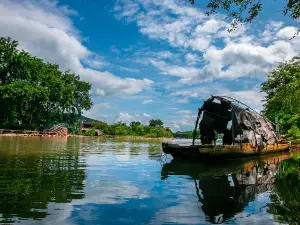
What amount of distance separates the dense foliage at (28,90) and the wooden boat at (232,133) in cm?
3929

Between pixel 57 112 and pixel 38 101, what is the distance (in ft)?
25.0

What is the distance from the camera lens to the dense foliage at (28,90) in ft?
161

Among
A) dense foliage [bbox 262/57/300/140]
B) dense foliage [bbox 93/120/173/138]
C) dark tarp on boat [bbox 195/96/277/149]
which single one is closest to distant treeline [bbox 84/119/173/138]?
dense foliage [bbox 93/120/173/138]

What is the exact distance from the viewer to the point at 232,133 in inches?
651

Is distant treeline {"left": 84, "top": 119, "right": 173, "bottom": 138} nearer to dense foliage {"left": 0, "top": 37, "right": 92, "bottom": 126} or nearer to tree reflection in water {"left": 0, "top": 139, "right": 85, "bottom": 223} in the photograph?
dense foliage {"left": 0, "top": 37, "right": 92, "bottom": 126}

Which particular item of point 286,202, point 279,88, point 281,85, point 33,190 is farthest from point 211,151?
point 281,85

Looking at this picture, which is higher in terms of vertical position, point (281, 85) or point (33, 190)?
point (281, 85)

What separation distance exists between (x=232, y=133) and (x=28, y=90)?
42.1 metres

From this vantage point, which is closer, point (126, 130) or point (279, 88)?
point (279, 88)

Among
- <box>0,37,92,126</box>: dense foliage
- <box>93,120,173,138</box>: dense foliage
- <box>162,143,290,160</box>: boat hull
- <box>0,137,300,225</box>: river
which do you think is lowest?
<box>0,137,300,225</box>: river

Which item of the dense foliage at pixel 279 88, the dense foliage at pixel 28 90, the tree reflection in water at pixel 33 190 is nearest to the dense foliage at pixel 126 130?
the dense foliage at pixel 28 90

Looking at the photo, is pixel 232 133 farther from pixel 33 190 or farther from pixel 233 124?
pixel 33 190

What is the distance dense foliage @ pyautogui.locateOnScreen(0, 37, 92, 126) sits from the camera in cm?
4897

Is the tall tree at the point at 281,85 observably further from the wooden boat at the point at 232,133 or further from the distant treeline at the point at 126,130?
the distant treeline at the point at 126,130
